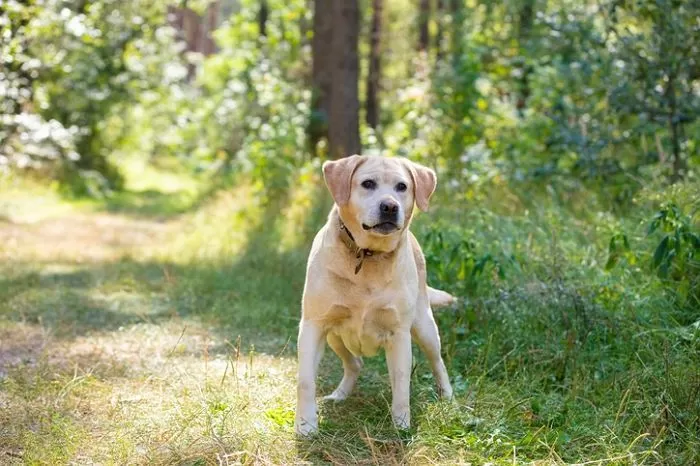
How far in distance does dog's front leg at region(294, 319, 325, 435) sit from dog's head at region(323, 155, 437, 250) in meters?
0.50

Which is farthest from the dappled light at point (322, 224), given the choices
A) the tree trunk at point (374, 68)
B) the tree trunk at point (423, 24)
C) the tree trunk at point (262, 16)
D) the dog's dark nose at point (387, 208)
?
the tree trunk at point (423, 24)

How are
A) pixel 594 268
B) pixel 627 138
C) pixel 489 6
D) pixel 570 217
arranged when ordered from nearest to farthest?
pixel 594 268
pixel 570 217
pixel 627 138
pixel 489 6

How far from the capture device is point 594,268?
22.3 feet

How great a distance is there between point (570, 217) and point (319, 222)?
273 cm

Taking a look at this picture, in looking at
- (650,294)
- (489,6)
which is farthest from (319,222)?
(489,6)

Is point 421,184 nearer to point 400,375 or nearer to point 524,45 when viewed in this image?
point 400,375

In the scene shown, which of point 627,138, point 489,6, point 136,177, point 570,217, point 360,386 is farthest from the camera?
point 136,177

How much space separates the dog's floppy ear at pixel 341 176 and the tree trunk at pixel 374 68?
17.1m

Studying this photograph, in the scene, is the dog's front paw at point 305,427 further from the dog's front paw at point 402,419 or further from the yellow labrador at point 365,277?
the dog's front paw at point 402,419

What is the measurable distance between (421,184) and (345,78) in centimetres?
746

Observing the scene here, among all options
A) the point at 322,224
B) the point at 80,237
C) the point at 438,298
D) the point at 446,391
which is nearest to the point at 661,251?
the point at 438,298

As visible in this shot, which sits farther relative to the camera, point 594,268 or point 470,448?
point 594,268

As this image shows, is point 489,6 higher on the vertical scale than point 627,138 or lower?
higher

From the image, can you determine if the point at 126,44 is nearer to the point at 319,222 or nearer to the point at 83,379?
the point at 319,222
